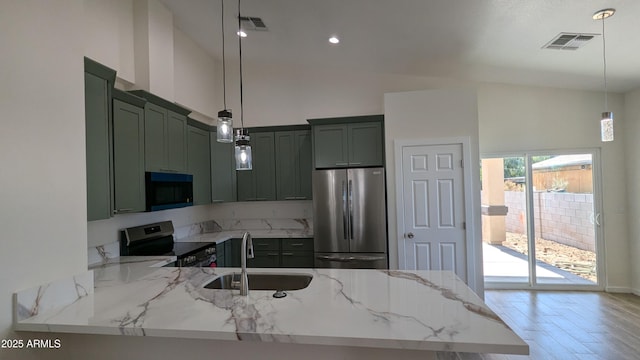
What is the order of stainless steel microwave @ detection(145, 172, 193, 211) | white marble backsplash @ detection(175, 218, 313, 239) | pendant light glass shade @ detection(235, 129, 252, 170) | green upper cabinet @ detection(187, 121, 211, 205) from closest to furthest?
1. pendant light glass shade @ detection(235, 129, 252, 170)
2. stainless steel microwave @ detection(145, 172, 193, 211)
3. green upper cabinet @ detection(187, 121, 211, 205)
4. white marble backsplash @ detection(175, 218, 313, 239)

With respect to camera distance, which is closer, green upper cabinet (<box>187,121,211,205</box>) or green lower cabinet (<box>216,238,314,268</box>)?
green upper cabinet (<box>187,121,211,205</box>)

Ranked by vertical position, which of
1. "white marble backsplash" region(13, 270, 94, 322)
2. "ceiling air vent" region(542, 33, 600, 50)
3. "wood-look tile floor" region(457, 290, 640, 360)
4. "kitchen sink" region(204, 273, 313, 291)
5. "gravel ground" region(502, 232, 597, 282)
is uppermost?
"ceiling air vent" region(542, 33, 600, 50)

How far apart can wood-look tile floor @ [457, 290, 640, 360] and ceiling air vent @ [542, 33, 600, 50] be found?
9.59 feet

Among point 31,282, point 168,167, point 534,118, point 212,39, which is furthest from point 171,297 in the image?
point 534,118

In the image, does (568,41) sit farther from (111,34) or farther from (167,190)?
(111,34)

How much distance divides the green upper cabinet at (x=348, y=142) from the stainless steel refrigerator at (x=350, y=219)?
0.26 m

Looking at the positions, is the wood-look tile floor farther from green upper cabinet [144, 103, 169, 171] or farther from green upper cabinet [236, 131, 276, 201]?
green upper cabinet [144, 103, 169, 171]

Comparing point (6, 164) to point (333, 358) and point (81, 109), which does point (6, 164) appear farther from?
point (333, 358)

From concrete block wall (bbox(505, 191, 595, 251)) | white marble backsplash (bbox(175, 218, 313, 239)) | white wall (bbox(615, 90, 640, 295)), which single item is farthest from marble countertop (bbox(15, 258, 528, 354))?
white wall (bbox(615, 90, 640, 295))

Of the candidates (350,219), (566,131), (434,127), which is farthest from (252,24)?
(566,131)

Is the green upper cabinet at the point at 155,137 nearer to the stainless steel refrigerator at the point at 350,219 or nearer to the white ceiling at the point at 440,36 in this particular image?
the white ceiling at the point at 440,36

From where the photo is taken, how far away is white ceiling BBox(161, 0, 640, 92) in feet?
8.63

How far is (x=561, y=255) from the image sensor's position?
452 centimetres

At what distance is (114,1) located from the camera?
301cm
